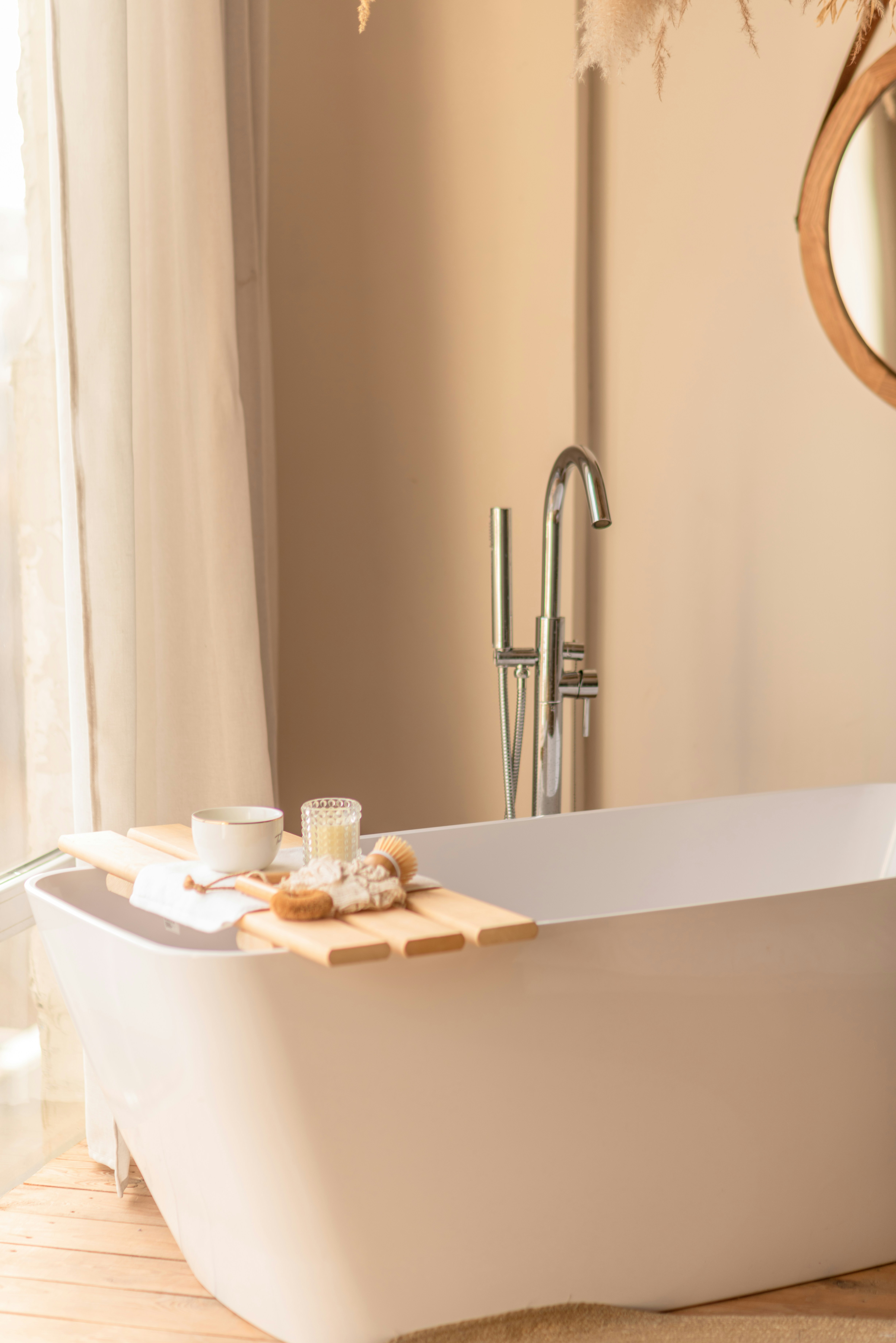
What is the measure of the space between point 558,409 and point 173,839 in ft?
4.23

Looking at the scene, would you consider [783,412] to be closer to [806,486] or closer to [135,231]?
[806,486]

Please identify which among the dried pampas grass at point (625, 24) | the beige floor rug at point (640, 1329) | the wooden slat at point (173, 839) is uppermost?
the dried pampas grass at point (625, 24)

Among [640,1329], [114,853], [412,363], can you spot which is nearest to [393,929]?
[114,853]

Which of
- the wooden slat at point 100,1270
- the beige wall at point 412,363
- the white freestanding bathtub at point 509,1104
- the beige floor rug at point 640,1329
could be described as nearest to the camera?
the white freestanding bathtub at point 509,1104

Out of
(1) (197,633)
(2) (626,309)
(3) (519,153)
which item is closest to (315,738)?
(1) (197,633)

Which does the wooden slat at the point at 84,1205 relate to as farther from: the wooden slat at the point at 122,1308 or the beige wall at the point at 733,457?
the beige wall at the point at 733,457

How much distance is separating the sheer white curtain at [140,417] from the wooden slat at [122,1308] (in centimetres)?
22

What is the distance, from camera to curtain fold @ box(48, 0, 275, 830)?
5.36ft

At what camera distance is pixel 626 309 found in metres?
2.44

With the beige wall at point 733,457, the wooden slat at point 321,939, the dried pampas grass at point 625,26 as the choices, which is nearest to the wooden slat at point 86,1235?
the wooden slat at point 321,939

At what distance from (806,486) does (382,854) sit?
4.68 feet

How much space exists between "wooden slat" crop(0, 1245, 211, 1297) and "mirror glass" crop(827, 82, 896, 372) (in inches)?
75.9

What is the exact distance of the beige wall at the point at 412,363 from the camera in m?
2.40

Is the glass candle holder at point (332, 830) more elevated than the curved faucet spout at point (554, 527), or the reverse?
the curved faucet spout at point (554, 527)
